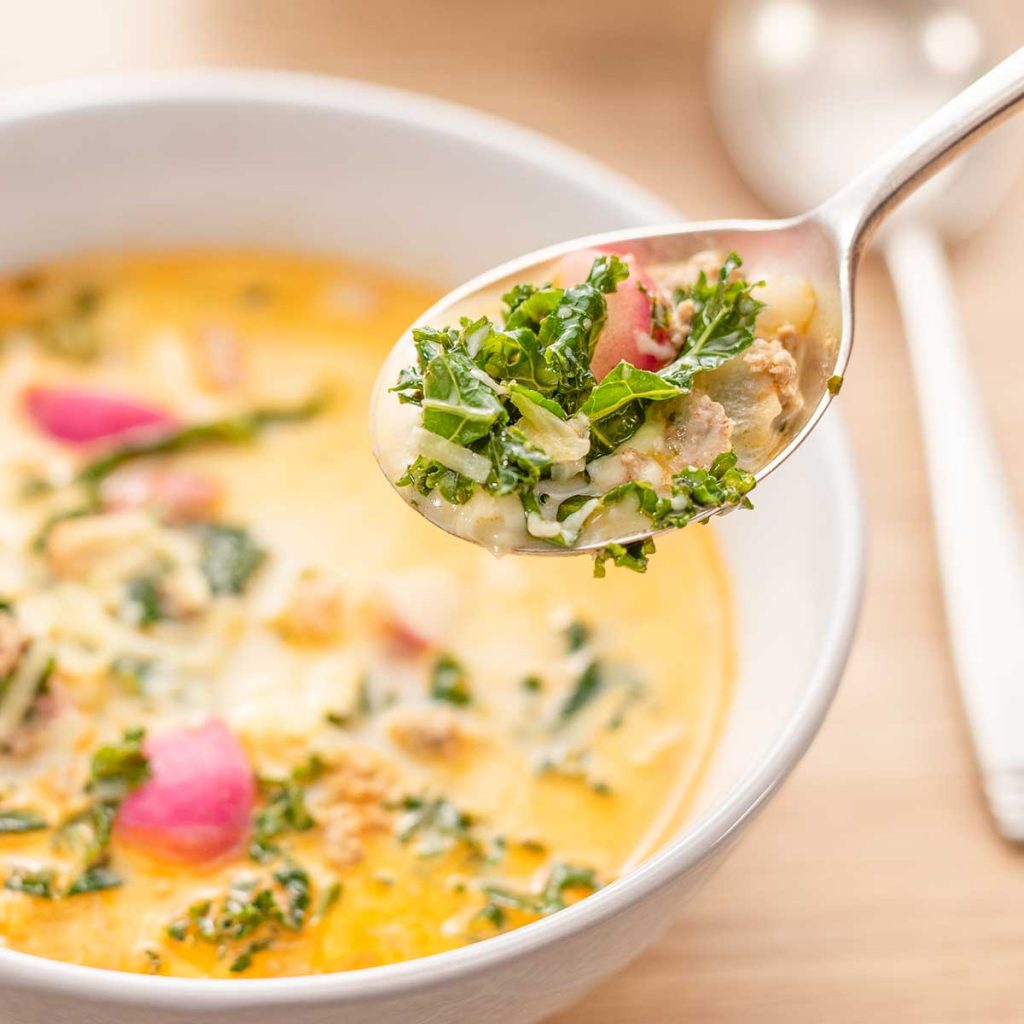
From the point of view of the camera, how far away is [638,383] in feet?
5.74

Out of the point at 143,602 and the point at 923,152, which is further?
the point at 143,602

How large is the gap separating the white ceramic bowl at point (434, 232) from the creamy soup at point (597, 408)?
1.12ft

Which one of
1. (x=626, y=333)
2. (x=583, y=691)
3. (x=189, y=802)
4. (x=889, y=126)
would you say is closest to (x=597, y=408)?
(x=626, y=333)

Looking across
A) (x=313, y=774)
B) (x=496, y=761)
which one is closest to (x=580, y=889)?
(x=496, y=761)

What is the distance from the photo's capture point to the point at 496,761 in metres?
2.31

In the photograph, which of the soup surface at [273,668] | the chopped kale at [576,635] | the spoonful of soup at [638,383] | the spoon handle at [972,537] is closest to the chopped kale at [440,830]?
the soup surface at [273,668]

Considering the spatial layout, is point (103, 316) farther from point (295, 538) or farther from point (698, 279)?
point (698, 279)

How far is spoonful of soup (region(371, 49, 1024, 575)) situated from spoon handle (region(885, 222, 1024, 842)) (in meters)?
0.76

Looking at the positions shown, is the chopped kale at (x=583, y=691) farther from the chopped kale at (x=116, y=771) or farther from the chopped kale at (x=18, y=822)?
the chopped kale at (x=18, y=822)

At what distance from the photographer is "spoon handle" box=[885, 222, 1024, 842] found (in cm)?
235

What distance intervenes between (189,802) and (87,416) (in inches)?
34.1

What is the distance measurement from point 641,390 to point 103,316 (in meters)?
1.51

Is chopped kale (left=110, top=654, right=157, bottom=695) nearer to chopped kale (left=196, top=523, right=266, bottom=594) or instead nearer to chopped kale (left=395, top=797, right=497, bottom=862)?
chopped kale (left=196, top=523, right=266, bottom=594)

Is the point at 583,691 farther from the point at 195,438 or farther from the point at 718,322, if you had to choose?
the point at 195,438
